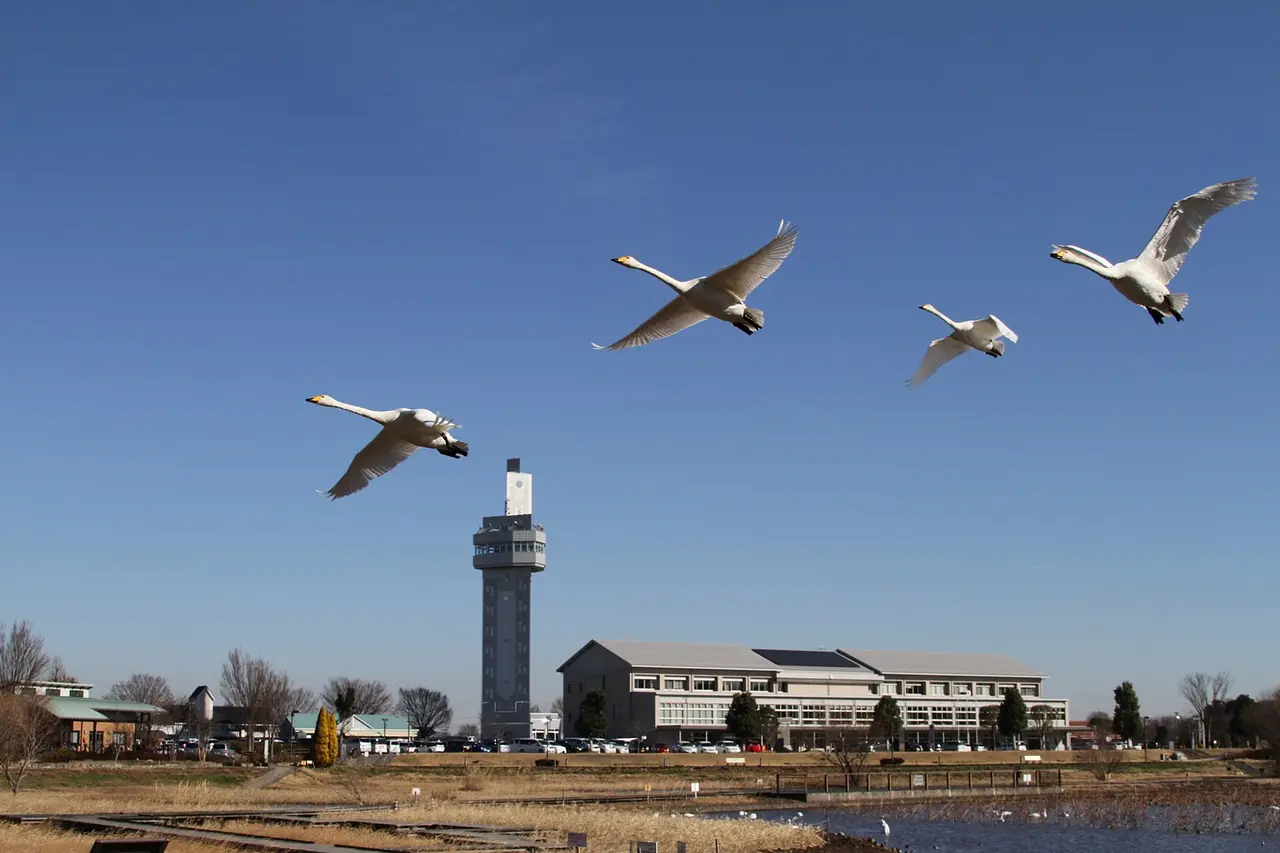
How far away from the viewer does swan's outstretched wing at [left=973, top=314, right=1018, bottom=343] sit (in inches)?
969

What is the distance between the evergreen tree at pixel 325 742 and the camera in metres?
66.8

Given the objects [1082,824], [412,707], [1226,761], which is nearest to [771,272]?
[1082,824]

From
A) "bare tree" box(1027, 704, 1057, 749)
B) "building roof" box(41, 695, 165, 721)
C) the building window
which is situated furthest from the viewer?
"bare tree" box(1027, 704, 1057, 749)

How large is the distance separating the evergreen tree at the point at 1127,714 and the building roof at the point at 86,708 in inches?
3309

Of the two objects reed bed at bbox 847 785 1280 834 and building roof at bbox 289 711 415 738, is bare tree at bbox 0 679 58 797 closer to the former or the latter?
reed bed at bbox 847 785 1280 834

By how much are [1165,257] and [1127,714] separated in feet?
365

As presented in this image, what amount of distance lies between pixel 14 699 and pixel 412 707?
111432mm

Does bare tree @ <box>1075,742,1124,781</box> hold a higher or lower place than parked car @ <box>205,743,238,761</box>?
lower

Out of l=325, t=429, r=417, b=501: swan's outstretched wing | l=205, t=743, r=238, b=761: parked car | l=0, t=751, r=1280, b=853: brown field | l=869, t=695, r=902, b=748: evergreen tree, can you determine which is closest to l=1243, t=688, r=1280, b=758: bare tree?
l=0, t=751, r=1280, b=853: brown field

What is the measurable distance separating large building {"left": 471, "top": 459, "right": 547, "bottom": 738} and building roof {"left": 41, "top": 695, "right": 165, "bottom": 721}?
58.1 meters

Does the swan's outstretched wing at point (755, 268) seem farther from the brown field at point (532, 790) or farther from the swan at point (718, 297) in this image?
the brown field at point (532, 790)

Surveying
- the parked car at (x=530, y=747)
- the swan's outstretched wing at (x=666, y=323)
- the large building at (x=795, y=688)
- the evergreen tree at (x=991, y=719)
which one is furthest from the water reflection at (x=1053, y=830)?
the evergreen tree at (x=991, y=719)

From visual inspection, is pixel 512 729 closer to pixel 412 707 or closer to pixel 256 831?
pixel 412 707

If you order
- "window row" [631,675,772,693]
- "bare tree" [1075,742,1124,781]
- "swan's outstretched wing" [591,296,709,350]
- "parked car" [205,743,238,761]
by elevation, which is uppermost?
"swan's outstretched wing" [591,296,709,350]
